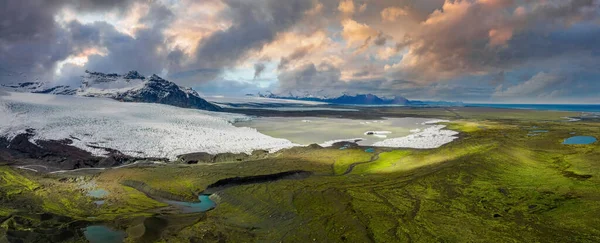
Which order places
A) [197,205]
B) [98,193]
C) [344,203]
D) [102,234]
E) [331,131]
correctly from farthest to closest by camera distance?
[331,131] → [98,193] → [197,205] → [344,203] → [102,234]

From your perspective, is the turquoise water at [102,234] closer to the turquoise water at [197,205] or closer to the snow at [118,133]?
the turquoise water at [197,205]

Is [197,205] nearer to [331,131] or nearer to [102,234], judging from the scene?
[102,234]

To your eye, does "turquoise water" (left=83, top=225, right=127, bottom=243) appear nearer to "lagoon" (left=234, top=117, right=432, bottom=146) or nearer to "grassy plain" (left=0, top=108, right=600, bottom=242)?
"grassy plain" (left=0, top=108, right=600, bottom=242)

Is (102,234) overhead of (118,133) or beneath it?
beneath

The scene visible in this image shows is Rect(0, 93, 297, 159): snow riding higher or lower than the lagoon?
higher

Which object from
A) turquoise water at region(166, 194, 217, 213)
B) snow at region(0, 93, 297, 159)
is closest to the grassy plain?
turquoise water at region(166, 194, 217, 213)

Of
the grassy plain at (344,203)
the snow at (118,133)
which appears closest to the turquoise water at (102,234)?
the grassy plain at (344,203)

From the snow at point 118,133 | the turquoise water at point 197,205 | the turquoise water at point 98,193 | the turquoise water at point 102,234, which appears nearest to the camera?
the turquoise water at point 102,234

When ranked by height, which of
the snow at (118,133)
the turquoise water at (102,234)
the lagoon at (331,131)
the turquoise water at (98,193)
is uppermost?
the snow at (118,133)

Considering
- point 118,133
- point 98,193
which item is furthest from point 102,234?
point 118,133
